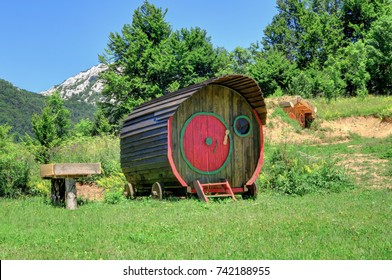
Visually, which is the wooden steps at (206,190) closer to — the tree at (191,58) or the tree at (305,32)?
the tree at (191,58)

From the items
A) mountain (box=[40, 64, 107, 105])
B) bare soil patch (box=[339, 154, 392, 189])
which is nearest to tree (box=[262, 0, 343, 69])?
bare soil patch (box=[339, 154, 392, 189])

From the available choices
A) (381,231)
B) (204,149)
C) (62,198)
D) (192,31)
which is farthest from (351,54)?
(381,231)

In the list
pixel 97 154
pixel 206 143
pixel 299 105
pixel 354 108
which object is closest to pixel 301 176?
pixel 206 143

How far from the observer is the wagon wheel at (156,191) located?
12.9 m

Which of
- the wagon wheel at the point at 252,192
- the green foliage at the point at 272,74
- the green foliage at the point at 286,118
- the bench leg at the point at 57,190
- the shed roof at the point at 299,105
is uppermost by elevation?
the green foliage at the point at 272,74

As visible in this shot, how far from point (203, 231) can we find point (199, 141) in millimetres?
6398

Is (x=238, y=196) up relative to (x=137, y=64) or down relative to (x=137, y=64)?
down

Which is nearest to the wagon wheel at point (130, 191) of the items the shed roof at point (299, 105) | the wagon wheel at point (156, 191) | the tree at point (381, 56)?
the wagon wheel at point (156, 191)

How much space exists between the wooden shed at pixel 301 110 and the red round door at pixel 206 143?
15.4m

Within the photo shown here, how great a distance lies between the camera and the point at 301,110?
29078 millimetres

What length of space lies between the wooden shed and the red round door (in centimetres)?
1541

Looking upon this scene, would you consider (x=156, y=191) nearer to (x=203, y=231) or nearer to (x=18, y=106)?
(x=203, y=231)

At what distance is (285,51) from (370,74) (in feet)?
41.2

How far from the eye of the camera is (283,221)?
7.86m
